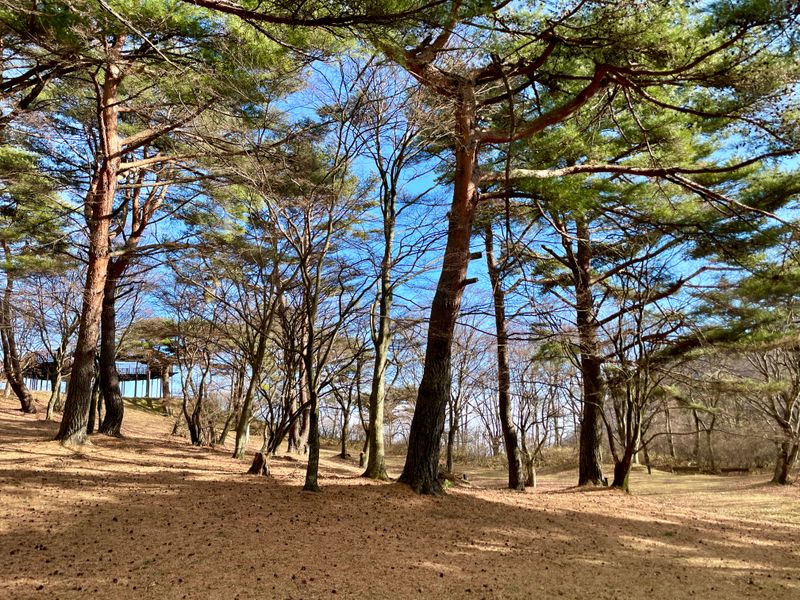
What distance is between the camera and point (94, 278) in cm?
820

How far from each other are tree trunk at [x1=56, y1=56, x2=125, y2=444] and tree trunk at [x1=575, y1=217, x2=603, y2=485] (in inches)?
314

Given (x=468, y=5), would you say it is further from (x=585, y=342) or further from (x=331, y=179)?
(x=585, y=342)

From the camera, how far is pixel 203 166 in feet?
27.5

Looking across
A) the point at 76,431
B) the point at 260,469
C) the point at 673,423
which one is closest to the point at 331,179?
the point at 260,469

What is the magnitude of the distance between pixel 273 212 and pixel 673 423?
3015 cm

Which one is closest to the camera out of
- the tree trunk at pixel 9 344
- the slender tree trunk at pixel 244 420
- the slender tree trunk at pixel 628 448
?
the slender tree trunk at pixel 628 448

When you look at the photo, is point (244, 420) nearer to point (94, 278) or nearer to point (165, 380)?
point (94, 278)

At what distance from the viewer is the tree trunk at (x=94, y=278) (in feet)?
26.5

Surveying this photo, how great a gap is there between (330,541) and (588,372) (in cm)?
719

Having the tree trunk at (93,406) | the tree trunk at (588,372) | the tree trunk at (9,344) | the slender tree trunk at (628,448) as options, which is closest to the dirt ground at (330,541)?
the slender tree trunk at (628,448)

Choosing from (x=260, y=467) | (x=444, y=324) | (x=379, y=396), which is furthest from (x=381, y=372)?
(x=260, y=467)

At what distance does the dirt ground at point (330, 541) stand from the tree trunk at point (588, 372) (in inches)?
85.9

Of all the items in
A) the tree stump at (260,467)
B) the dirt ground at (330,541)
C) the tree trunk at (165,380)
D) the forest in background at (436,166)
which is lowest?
the dirt ground at (330,541)

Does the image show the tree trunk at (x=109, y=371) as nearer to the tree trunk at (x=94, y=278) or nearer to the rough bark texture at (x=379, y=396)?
the tree trunk at (x=94, y=278)
